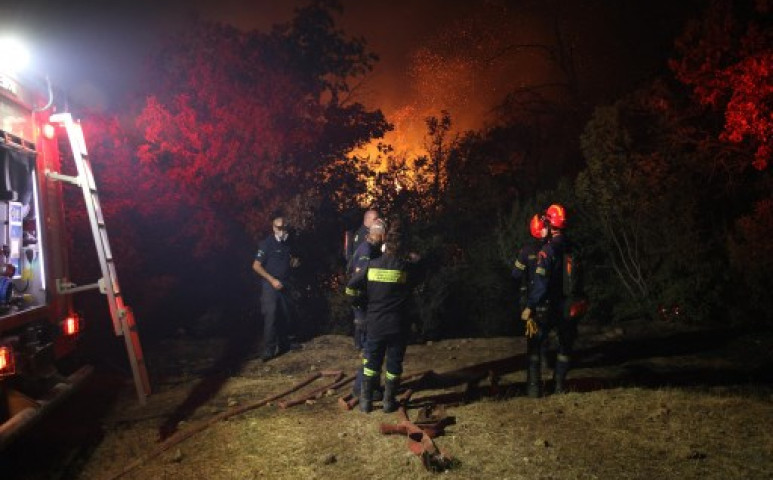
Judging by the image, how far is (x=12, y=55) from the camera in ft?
15.8

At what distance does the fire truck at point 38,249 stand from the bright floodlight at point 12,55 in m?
0.01

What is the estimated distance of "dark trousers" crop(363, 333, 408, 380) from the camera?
5.50m

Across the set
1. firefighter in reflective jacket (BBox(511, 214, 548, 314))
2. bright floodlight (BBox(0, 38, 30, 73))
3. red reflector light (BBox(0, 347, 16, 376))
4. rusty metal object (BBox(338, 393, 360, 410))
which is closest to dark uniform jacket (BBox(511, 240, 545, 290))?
firefighter in reflective jacket (BBox(511, 214, 548, 314))

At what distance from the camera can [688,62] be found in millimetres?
14812

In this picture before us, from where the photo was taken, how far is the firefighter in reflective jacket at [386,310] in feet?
17.6

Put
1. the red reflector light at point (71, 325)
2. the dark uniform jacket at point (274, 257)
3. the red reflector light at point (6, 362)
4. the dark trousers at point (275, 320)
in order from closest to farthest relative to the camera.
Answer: the red reflector light at point (6, 362) < the red reflector light at point (71, 325) < the dark trousers at point (275, 320) < the dark uniform jacket at point (274, 257)

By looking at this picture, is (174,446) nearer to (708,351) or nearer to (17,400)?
(17,400)

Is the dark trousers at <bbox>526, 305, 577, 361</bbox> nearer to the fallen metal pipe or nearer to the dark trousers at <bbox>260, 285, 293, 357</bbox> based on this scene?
the dark trousers at <bbox>260, 285, 293, 357</bbox>

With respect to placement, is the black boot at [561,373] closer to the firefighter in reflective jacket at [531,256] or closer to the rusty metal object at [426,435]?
the firefighter in reflective jacket at [531,256]

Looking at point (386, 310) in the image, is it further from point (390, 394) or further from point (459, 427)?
point (459, 427)

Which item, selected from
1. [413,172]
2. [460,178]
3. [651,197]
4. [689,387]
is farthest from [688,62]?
[689,387]

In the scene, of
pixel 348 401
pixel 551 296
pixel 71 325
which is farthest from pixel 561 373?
pixel 71 325

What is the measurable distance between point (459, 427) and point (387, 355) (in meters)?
0.96

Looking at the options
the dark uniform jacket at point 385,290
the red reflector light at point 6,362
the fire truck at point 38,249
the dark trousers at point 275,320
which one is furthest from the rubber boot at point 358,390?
the red reflector light at point 6,362
